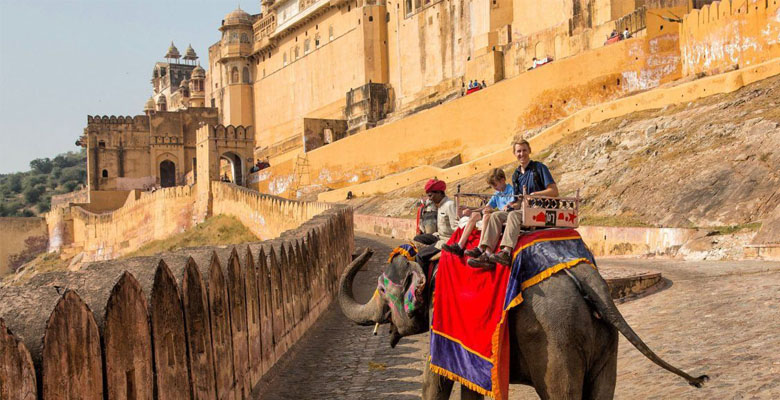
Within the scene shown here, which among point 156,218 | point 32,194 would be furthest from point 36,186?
point 156,218

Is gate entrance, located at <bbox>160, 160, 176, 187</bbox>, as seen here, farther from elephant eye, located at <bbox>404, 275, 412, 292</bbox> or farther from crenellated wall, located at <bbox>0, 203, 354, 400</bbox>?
elephant eye, located at <bbox>404, 275, 412, 292</bbox>

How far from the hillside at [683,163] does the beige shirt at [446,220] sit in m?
9.65

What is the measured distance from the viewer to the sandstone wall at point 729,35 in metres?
22.7

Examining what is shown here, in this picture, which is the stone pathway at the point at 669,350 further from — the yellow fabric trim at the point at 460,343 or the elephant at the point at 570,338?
the yellow fabric trim at the point at 460,343

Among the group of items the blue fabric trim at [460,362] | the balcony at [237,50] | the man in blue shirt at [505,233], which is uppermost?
the balcony at [237,50]

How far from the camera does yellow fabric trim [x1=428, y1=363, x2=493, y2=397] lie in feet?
18.5

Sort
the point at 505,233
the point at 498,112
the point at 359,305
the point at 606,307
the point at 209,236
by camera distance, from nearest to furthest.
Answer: the point at 606,307
the point at 505,233
the point at 359,305
the point at 498,112
the point at 209,236

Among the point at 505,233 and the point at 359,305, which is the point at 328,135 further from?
the point at 505,233

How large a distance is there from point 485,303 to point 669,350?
280 centimetres

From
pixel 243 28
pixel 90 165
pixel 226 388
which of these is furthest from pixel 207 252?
pixel 243 28

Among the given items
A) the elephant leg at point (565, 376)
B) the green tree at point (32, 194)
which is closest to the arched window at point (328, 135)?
the elephant leg at point (565, 376)

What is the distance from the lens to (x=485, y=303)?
5.70m

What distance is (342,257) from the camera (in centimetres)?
1747

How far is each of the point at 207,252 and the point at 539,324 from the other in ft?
10.6
